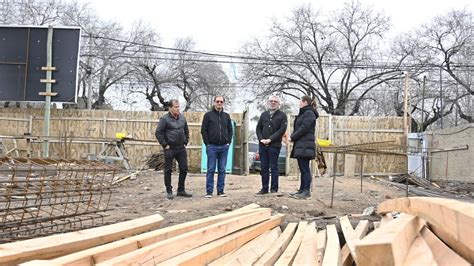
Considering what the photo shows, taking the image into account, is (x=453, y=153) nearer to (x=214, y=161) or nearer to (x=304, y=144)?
(x=304, y=144)

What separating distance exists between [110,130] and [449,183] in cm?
1192

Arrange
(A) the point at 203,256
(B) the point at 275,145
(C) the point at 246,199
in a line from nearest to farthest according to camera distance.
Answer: (A) the point at 203,256 → (C) the point at 246,199 → (B) the point at 275,145

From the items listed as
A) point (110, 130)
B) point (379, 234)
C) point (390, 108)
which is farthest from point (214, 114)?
point (390, 108)

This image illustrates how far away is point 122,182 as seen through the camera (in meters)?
11.2

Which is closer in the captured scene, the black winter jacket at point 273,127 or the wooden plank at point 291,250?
the wooden plank at point 291,250

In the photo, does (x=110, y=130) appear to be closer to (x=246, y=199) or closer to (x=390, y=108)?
(x=246, y=199)

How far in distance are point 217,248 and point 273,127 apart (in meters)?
5.04

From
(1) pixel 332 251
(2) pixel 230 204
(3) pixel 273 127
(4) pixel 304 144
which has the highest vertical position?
(3) pixel 273 127

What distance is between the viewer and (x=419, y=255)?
202cm

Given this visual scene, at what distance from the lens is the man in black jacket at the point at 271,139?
8.01m

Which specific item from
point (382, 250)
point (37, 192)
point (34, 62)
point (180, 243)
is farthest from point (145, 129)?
point (382, 250)

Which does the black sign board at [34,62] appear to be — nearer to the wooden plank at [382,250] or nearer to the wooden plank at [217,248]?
the wooden plank at [217,248]

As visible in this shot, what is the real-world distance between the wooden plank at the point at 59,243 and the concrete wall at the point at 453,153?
42.8ft

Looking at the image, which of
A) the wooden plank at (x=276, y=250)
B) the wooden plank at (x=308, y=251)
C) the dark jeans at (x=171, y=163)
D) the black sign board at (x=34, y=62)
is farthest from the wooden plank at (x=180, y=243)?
the black sign board at (x=34, y=62)
